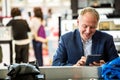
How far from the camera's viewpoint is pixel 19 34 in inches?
286

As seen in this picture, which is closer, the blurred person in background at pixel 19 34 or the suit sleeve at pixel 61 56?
the suit sleeve at pixel 61 56

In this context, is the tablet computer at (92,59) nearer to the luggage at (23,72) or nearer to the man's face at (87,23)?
the man's face at (87,23)

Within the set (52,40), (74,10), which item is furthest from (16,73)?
(52,40)

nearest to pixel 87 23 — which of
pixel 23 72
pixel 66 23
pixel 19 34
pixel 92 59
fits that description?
pixel 92 59

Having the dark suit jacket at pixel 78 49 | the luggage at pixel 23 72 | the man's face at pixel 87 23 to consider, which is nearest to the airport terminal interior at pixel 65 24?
the dark suit jacket at pixel 78 49

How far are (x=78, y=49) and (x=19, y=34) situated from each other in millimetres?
4302

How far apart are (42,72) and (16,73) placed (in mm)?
384

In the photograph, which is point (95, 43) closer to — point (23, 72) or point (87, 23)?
point (87, 23)

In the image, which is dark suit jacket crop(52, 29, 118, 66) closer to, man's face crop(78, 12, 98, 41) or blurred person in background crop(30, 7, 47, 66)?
man's face crop(78, 12, 98, 41)

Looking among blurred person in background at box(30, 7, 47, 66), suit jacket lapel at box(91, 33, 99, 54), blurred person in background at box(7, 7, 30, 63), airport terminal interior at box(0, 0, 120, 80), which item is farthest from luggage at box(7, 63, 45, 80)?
blurred person in background at box(30, 7, 47, 66)

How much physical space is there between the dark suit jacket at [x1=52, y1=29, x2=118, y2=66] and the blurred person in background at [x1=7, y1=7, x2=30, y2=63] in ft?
13.7

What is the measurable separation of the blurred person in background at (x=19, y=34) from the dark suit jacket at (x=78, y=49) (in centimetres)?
416

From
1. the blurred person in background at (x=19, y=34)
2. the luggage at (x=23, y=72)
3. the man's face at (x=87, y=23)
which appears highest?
the man's face at (x=87, y=23)

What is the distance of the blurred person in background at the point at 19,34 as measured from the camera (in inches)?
283
